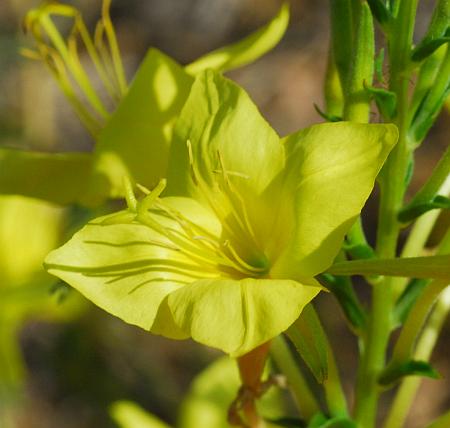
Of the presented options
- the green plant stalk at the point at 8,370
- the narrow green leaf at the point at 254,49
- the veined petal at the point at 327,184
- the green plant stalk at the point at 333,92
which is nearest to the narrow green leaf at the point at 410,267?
the veined petal at the point at 327,184

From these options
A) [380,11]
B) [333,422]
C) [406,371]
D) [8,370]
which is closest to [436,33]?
[380,11]

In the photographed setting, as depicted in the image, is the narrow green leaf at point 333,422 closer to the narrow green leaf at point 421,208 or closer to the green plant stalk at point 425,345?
the green plant stalk at point 425,345

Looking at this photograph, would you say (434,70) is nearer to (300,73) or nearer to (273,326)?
(273,326)

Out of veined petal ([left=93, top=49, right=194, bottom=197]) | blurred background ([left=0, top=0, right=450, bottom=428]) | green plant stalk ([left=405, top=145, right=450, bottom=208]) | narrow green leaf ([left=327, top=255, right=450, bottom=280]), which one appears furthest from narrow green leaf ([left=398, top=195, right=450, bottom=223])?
blurred background ([left=0, top=0, right=450, bottom=428])

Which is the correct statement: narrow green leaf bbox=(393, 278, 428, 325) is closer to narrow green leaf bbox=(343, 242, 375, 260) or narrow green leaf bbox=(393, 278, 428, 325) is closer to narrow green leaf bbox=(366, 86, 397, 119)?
narrow green leaf bbox=(343, 242, 375, 260)

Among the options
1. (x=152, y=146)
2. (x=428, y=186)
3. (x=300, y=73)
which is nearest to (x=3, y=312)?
(x=152, y=146)
